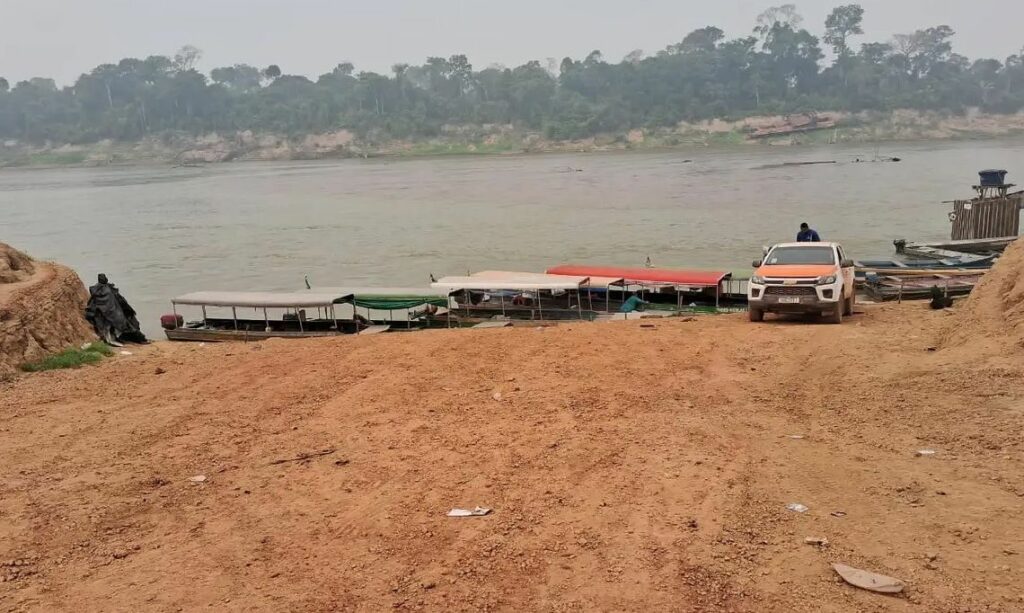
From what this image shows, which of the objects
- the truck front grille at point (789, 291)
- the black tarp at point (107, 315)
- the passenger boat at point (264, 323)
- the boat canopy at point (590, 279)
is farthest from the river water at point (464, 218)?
the truck front grille at point (789, 291)

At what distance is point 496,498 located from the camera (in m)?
7.09

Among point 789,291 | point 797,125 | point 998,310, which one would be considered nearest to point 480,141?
point 797,125

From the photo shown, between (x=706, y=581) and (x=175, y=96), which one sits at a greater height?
(x=175, y=96)

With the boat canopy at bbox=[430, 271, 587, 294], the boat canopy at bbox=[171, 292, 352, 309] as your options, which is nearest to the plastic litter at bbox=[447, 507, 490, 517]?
the boat canopy at bbox=[430, 271, 587, 294]

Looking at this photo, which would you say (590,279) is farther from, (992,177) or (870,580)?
(992,177)

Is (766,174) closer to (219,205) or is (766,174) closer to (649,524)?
(219,205)

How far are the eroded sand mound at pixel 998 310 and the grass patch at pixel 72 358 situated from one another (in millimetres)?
14631

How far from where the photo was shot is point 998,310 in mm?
11156

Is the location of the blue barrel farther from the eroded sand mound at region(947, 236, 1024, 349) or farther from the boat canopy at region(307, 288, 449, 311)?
the boat canopy at region(307, 288, 449, 311)

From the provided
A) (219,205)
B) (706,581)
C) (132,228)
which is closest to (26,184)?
(219,205)

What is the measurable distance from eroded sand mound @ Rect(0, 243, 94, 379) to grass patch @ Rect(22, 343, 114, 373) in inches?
5.8

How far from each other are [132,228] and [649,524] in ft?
182

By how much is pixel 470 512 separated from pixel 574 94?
137855 millimetres

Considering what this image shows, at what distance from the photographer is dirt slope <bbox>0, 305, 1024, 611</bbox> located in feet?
18.4
